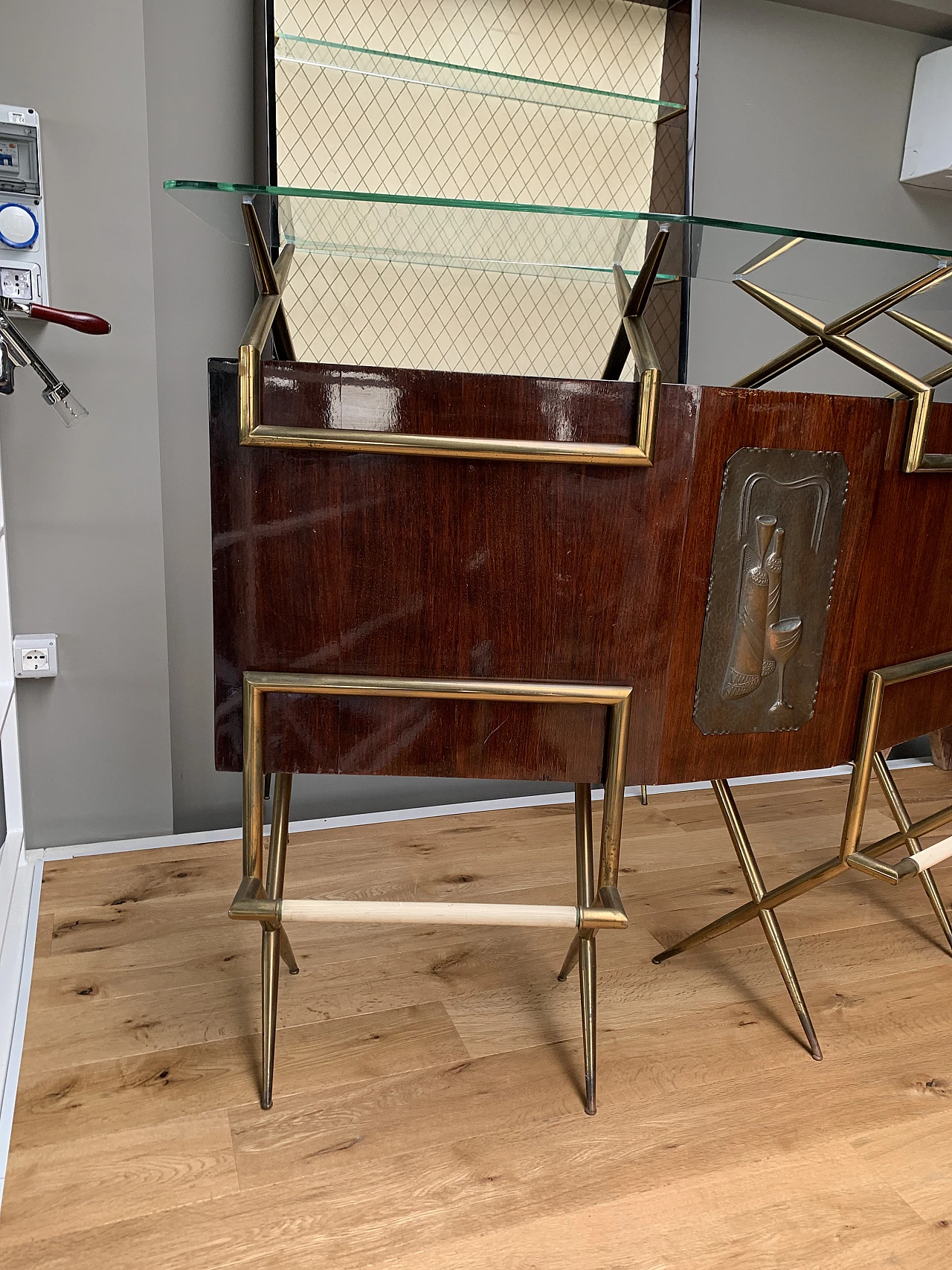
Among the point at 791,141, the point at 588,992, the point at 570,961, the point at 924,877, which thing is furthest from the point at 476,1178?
the point at 791,141

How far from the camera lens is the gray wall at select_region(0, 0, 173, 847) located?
179 centimetres

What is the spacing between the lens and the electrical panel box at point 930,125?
2486 mm

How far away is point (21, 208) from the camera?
1.77m

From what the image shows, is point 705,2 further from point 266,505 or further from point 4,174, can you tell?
point 266,505

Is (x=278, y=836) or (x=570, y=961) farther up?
(x=278, y=836)

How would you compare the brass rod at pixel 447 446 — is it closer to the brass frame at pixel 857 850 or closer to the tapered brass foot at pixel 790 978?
the brass frame at pixel 857 850

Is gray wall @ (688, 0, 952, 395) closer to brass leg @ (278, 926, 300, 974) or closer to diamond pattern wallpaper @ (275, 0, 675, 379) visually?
diamond pattern wallpaper @ (275, 0, 675, 379)

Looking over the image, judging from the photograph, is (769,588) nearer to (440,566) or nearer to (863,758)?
(863,758)

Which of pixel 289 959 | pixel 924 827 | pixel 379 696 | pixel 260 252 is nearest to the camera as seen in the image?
pixel 260 252

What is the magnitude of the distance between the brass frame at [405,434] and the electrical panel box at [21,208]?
0.93 m

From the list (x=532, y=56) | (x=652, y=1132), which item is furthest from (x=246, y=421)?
(x=532, y=56)

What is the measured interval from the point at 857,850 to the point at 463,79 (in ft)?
5.55

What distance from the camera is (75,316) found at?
1.65m

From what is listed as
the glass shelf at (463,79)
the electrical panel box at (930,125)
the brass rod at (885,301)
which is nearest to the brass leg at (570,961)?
the brass rod at (885,301)
